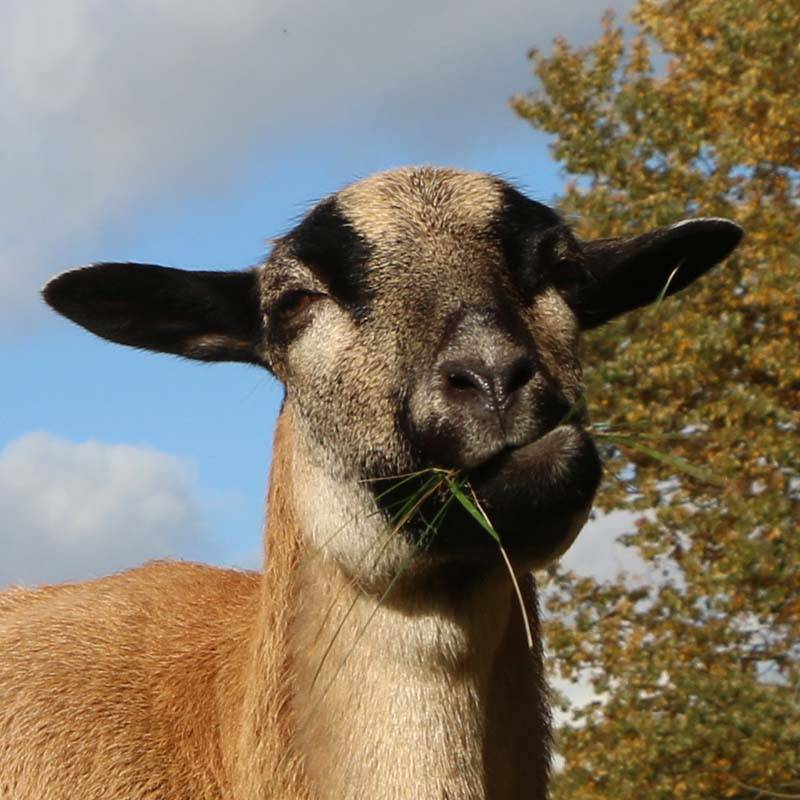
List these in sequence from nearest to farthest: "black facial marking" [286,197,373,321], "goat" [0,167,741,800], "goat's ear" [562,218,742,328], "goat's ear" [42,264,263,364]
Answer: "goat" [0,167,741,800], "black facial marking" [286,197,373,321], "goat's ear" [42,264,263,364], "goat's ear" [562,218,742,328]

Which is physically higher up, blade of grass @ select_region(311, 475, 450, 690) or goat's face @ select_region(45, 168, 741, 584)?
goat's face @ select_region(45, 168, 741, 584)

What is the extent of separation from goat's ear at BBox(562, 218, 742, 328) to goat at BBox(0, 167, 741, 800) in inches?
6.4

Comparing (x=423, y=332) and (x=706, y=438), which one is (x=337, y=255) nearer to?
(x=423, y=332)

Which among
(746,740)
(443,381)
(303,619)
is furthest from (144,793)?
(746,740)

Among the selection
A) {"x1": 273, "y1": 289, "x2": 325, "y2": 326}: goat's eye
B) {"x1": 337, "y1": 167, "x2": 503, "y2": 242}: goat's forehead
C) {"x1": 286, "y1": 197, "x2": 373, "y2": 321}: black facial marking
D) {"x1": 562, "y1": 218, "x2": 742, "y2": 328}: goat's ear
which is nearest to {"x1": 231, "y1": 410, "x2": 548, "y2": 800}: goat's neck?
{"x1": 273, "y1": 289, "x2": 325, "y2": 326}: goat's eye

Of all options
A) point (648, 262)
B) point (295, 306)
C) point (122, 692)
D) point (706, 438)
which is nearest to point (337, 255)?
point (295, 306)

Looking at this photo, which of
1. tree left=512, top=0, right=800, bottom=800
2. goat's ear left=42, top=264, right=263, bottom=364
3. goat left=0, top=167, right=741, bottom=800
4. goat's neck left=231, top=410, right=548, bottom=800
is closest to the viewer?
goat left=0, top=167, right=741, bottom=800

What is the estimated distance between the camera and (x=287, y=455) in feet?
23.3

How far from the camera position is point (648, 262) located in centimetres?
785

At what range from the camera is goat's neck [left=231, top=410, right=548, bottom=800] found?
6438 millimetres

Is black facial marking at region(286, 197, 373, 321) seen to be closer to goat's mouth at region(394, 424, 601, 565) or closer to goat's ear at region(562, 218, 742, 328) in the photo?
goat's mouth at region(394, 424, 601, 565)

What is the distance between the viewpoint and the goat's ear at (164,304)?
7.48 metres

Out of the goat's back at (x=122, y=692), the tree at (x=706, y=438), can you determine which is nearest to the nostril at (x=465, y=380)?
the goat's back at (x=122, y=692)

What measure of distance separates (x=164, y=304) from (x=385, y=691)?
2164 mm
